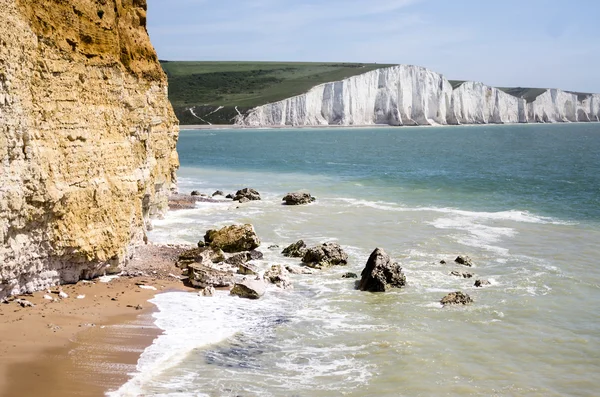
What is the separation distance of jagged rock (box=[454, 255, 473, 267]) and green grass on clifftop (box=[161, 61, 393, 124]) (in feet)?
448

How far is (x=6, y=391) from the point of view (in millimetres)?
9727

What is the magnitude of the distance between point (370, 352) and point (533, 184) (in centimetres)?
3488

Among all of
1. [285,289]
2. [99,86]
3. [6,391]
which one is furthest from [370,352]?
[99,86]

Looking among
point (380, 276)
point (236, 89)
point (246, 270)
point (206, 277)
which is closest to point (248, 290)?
point (206, 277)

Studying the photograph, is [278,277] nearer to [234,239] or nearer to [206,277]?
[206,277]

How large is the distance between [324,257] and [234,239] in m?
3.49

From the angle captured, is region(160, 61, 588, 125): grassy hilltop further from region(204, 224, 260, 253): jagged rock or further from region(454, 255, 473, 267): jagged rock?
region(454, 255, 473, 267): jagged rock

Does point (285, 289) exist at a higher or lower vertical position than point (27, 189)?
lower

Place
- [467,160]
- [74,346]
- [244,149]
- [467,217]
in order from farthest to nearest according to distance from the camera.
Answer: [244,149] < [467,160] < [467,217] < [74,346]

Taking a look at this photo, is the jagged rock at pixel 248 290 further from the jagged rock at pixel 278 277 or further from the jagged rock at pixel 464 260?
the jagged rock at pixel 464 260

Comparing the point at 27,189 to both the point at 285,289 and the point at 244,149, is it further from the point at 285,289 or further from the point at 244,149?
the point at 244,149

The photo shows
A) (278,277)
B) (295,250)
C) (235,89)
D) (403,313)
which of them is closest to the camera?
(403,313)

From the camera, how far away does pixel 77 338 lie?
12.2 meters

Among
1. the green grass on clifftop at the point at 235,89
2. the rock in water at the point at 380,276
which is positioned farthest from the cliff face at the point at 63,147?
the green grass on clifftop at the point at 235,89
